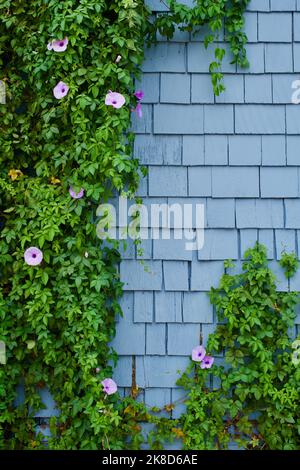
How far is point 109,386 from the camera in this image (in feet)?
10.1

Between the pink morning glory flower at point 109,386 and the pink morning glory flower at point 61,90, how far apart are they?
1.39m

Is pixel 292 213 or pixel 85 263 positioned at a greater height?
pixel 292 213

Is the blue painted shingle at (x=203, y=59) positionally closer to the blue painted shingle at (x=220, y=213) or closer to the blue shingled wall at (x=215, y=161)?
the blue shingled wall at (x=215, y=161)

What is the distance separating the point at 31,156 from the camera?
3.21 m

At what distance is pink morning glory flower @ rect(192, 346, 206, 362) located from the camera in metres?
3.20

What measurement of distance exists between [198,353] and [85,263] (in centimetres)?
73

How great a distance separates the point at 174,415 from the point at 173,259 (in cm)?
79

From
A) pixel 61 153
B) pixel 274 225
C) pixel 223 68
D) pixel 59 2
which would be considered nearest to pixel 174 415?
pixel 274 225

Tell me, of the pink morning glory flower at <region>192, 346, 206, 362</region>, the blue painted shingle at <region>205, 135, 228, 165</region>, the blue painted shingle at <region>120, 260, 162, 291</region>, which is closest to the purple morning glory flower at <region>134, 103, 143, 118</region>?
the blue painted shingle at <region>205, 135, 228, 165</region>

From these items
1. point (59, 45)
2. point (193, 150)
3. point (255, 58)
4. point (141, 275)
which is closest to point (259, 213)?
point (193, 150)

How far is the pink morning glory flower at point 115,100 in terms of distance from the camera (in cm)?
304

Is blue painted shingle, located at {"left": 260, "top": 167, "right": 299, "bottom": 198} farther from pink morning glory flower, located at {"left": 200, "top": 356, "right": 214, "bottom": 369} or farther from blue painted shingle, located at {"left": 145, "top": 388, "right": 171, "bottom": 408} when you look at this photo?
blue painted shingle, located at {"left": 145, "top": 388, "right": 171, "bottom": 408}

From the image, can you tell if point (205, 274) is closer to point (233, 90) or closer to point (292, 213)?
point (292, 213)

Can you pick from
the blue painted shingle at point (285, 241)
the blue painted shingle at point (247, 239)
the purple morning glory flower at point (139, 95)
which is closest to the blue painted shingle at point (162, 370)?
the blue painted shingle at point (247, 239)
